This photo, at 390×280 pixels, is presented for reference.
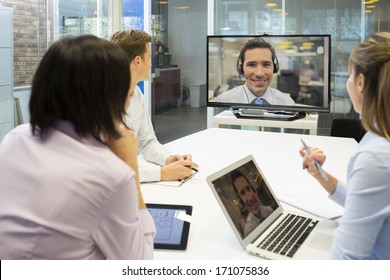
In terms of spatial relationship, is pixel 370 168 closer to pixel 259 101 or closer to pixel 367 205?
pixel 367 205

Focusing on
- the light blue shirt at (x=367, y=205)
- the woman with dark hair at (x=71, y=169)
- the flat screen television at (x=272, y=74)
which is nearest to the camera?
the woman with dark hair at (x=71, y=169)

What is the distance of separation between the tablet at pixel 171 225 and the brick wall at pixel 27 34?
3.24m

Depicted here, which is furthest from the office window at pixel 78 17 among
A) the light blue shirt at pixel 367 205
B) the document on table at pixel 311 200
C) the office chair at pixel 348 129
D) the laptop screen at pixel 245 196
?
the light blue shirt at pixel 367 205

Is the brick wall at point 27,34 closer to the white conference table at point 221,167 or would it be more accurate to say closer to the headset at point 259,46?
the headset at point 259,46

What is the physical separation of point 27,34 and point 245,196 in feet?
12.5

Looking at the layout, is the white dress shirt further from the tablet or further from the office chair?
the tablet

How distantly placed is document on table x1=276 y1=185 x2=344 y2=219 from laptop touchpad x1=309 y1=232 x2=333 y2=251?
143 mm

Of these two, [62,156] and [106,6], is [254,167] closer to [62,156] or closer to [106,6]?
[62,156]

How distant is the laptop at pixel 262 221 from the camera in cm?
124

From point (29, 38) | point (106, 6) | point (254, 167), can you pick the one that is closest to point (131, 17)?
point (106, 6)

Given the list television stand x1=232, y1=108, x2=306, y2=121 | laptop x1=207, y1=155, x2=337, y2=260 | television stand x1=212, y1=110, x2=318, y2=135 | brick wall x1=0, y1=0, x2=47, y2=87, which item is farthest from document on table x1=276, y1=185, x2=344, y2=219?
brick wall x1=0, y1=0, x2=47, y2=87

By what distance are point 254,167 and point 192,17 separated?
5212 millimetres

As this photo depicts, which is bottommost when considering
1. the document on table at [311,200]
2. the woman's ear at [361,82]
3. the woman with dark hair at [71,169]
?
the document on table at [311,200]

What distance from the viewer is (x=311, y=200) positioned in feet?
5.46
